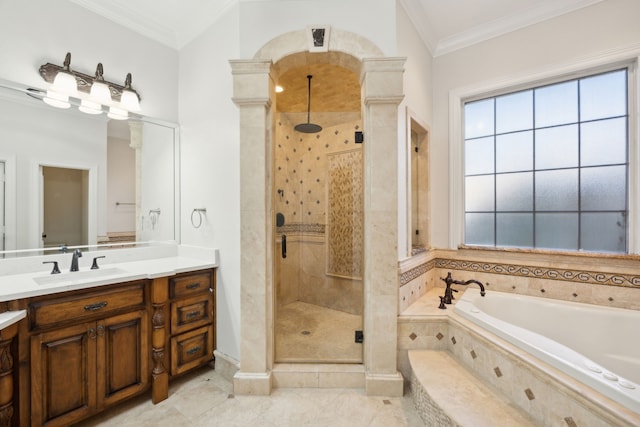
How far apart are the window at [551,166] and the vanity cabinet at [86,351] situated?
278cm

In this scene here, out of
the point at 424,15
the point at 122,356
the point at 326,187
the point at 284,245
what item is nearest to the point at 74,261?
the point at 122,356

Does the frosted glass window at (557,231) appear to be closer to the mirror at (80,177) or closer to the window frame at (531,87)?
the window frame at (531,87)

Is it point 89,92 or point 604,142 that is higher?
point 89,92

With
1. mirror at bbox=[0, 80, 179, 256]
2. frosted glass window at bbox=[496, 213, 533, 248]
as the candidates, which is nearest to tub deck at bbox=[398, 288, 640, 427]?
frosted glass window at bbox=[496, 213, 533, 248]

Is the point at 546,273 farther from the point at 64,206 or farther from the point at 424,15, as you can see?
the point at 64,206

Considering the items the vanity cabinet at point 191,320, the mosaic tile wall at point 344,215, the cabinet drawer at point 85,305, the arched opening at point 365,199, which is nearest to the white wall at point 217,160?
the vanity cabinet at point 191,320

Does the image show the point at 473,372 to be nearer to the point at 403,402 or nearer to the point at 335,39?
the point at 403,402

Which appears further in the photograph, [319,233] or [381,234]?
[319,233]

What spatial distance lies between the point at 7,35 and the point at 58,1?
1.38 ft

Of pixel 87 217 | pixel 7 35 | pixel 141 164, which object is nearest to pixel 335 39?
pixel 141 164

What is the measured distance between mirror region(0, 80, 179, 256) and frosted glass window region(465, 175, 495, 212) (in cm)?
269

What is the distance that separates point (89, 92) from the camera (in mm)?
1908

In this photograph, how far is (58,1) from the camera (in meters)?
1.78

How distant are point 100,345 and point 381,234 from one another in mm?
1780
